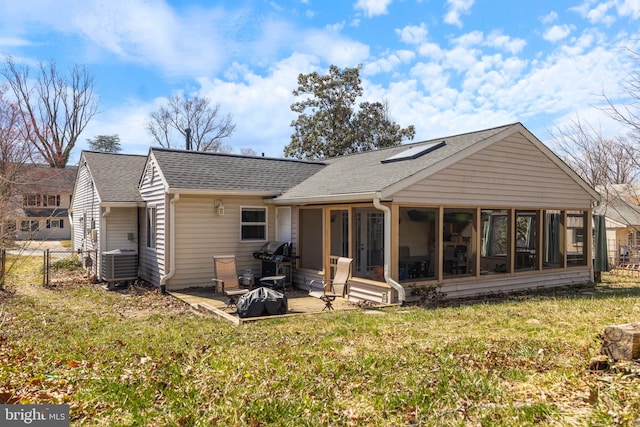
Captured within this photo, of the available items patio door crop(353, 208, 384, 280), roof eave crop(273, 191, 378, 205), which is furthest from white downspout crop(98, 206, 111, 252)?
patio door crop(353, 208, 384, 280)

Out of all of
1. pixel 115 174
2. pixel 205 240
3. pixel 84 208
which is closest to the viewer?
pixel 205 240

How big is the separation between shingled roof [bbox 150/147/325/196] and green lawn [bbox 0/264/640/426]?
4789mm

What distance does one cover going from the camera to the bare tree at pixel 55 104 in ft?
116

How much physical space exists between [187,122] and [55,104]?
11.5m

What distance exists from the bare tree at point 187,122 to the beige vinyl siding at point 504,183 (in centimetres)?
3251

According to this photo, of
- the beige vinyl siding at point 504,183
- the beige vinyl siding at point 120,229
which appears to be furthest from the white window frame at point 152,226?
the beige vinyl siding at point 504,183

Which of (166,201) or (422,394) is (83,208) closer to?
(166,201)

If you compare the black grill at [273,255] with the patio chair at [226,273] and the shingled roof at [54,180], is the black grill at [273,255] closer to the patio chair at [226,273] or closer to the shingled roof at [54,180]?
the patio chair at [226,273]

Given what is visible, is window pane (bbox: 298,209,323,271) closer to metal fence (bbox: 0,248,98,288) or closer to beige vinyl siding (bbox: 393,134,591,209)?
beige vinyl siding (bbox: 393,134,591,209)

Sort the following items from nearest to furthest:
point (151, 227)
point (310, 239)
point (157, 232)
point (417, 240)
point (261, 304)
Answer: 1. point (261, 304)
2. point (157, 232)
3. point (310, 239)
4. point (417, 240)
5. point (151, 227)

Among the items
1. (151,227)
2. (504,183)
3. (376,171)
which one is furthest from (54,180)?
(504,183)

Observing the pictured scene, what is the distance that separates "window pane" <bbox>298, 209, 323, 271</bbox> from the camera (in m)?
12.2

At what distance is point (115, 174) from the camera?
1570 centimetres

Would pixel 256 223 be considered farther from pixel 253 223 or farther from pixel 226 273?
pixel 226 273
